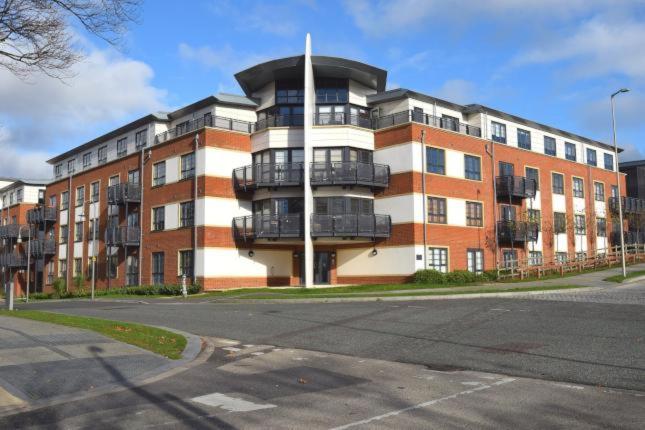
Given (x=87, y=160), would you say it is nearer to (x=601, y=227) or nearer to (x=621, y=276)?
(x=621, y=276)

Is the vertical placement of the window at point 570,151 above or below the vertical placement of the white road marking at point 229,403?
above

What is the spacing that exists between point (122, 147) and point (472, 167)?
25.4m

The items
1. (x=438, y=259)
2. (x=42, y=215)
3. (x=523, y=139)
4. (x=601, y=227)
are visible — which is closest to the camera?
(x=438, y=259)

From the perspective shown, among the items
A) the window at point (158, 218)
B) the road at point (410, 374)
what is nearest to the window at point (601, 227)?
the window at point (158, 218)

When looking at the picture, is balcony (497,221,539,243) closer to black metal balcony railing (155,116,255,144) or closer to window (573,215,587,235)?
window (573,215,587,235)

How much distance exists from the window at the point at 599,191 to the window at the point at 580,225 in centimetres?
309

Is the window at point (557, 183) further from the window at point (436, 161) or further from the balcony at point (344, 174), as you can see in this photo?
the balcony at point (344, 174)

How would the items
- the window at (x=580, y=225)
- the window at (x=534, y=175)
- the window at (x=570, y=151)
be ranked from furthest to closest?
the window at (x=570, y=151) → the window at (x=580, y=225) → the window at (x=534, y=175)

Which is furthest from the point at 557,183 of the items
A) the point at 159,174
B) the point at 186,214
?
the point at 159,174

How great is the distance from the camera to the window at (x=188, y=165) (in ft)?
122

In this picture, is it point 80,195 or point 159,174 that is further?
point 80,195

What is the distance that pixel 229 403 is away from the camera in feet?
26.1

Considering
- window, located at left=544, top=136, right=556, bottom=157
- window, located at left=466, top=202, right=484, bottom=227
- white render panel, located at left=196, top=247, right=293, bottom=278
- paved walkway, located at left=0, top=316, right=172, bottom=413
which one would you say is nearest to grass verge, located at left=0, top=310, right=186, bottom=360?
paved walkway, located at left=0, top=316, right=172, bottom=413

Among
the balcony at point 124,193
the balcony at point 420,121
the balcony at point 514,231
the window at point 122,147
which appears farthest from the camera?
the window at point 122,147
